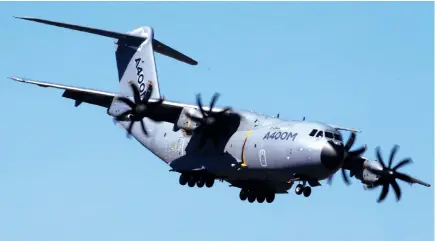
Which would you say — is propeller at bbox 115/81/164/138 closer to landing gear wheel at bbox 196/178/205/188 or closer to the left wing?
the left wing

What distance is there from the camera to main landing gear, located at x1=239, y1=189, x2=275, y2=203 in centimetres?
4194

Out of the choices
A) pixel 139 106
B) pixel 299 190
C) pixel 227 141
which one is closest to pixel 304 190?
pixel 299 190

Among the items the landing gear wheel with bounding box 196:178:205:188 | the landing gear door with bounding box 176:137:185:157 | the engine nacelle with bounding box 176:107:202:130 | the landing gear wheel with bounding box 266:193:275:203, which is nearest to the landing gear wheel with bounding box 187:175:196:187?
the landing gear wheel with bounding box 196:178:205:188

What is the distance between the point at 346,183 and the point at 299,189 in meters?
3.28

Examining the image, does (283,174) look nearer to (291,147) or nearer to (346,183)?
(291,147)

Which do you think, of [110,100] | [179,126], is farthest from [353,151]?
[110,100]

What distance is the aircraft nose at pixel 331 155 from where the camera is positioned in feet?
121

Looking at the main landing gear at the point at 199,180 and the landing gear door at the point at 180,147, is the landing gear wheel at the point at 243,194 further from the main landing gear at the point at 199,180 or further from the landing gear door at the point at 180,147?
the landing gear door at the point at 180,147

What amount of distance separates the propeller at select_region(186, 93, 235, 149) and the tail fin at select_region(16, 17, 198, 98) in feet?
11.5

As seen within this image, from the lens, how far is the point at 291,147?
3772 centimetres

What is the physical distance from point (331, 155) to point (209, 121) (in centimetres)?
515

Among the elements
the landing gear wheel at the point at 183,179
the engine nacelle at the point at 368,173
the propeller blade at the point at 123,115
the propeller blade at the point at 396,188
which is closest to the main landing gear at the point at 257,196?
the landing gear wheel at the point at 183,179

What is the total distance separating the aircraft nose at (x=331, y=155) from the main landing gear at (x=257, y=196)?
526cm

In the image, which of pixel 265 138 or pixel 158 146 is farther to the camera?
pixel 158 146
